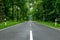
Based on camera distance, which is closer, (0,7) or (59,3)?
(59,3)

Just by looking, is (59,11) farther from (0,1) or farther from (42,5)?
(42,5)

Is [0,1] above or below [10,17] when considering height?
above

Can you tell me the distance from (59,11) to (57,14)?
1798 mm

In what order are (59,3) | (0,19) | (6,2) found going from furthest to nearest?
(6,2) < (0,19) < (59,3)

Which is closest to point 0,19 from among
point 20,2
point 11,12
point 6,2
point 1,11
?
point 1,11

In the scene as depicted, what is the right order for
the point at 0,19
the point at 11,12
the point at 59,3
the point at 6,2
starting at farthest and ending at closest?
1. the point at 11,12
2. the point at 6,2
3. the point at 0,19
4. the point at 59,3

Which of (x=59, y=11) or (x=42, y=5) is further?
(x=42, y=5)

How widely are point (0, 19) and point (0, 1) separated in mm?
6183

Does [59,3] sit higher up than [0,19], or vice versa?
[59,3]

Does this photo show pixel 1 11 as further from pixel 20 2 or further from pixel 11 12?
pixel 20 2

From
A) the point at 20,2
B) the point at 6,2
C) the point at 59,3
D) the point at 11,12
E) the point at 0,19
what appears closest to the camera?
the point at 59,3

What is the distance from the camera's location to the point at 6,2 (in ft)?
232

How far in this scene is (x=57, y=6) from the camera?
5619 centimetres

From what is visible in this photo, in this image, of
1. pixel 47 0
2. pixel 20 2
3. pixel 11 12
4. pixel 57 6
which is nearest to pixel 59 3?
pixel 57 6
